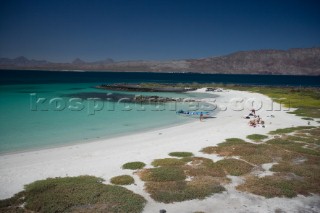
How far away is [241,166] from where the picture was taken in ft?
71.3

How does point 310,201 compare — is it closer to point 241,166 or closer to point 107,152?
point 241,166

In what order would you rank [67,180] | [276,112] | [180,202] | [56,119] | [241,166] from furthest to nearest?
[276,112]
[56,119]
[241,166]
[67,180]
[180,202]

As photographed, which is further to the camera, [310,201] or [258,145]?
[258,145]

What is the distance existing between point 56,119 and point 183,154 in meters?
26.5

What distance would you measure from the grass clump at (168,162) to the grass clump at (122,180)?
11.9 feet

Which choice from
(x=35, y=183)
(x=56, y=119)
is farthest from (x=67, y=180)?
(x=56, y=119)

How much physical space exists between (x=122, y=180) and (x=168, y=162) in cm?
511

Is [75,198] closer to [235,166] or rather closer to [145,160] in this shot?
[145,160]

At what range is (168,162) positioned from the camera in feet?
74.7

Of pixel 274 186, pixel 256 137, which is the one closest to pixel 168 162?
pixel 274 186

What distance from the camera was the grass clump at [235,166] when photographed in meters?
20.6

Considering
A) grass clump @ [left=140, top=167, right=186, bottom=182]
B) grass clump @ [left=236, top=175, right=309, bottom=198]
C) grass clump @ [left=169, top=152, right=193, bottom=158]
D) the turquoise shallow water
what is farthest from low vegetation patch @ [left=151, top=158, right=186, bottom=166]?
the turquoise shallow water

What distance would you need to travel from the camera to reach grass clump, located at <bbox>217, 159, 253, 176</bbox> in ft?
67.7

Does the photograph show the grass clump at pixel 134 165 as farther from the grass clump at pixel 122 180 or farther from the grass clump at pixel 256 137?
the grass clump at pixel 256 137
